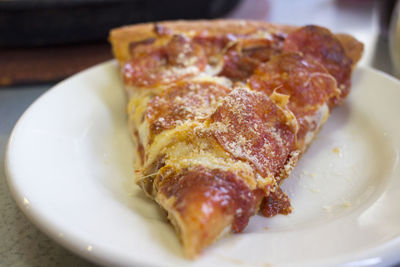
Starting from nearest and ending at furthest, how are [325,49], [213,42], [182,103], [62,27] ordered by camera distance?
[182,103] → [325,49] → [213,42] → [62,27]

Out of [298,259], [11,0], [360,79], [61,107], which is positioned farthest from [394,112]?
[11,0]

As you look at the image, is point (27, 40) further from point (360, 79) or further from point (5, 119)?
point (360, 79)

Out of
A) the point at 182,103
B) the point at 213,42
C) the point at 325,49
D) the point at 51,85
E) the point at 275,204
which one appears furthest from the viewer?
the point at 51,85

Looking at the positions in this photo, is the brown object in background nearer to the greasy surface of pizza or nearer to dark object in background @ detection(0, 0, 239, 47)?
dark object in background @ detection(0, 0, 239, 47)

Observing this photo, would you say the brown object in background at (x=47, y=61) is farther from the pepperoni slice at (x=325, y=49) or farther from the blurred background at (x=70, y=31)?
the pepperoni slice at (x=325, y=49)

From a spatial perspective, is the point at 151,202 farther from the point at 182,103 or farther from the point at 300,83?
the point at 300,83

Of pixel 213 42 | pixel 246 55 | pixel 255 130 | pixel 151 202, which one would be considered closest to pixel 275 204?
pixel 255 130
